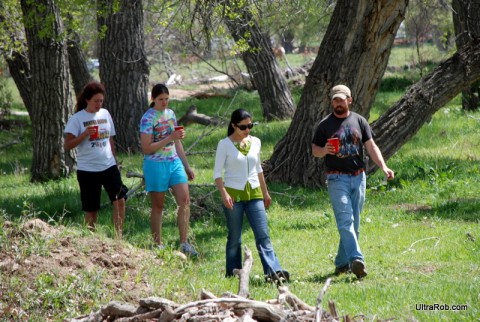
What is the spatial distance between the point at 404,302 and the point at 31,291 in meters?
2.95

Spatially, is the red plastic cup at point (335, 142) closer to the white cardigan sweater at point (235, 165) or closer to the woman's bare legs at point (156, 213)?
→ the white cardigan sweater at point (235, 165)

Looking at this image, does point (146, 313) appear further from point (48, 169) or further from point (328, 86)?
point (48, 169)

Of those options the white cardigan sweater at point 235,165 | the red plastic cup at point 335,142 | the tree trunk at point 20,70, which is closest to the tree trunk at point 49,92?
the tree trunk at point 20,70

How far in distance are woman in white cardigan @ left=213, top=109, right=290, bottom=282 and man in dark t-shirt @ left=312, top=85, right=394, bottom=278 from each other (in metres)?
0.63

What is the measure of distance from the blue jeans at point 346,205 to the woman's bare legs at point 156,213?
2107mm

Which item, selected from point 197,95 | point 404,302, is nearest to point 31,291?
point 404,302

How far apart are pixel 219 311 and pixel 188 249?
11.6 ft

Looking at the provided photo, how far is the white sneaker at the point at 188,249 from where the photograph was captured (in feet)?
28.9

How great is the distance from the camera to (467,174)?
12477 mm

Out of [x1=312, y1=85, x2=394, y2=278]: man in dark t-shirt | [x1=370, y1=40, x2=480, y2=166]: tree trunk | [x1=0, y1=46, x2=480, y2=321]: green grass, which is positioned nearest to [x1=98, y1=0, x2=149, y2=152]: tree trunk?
[x1=0, y1=46, x2=480, y2=321]: green grass

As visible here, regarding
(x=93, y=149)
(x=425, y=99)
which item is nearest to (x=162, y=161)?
(x=93, y=149)

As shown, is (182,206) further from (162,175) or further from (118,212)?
(118,212)

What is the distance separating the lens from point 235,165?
7.66 m

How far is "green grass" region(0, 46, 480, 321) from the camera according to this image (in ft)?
21.4
